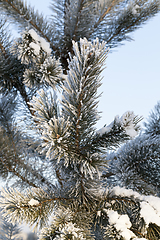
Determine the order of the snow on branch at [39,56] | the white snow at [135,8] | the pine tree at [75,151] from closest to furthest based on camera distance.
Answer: the pine tree at [75,151] → the snow on branch at [39,56] → the white snow at [135,8]

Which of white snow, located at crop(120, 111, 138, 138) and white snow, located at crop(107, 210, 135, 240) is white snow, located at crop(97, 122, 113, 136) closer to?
white snow, located at crop(120, 111, 138, 138)

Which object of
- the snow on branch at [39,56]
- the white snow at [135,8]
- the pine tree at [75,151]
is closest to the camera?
the pine tree at [75,151]

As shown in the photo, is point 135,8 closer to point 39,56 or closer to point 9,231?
point 39,56

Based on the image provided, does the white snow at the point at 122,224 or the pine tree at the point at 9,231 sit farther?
the pine tree at the point at 9,231

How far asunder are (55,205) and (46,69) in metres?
0.42

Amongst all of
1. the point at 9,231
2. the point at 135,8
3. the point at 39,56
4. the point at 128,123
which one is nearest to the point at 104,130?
the point at 128,123

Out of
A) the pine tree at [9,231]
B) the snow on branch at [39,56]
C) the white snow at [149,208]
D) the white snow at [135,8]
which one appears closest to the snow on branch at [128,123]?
the white snow at [149,208]

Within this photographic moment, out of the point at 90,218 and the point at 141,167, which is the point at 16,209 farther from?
the point at 141,167

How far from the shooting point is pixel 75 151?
44 centimetres

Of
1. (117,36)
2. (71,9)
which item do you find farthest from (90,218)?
(117,36)

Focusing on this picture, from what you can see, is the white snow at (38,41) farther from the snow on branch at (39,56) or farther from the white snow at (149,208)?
the white snow at (149,208)

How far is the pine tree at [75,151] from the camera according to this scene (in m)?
0.38

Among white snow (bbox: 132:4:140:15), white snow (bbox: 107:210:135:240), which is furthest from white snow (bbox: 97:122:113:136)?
white snow (bbox: 132:4:140:15)

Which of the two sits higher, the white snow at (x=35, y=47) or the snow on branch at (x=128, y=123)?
the white snow at (x=35, y=47)
